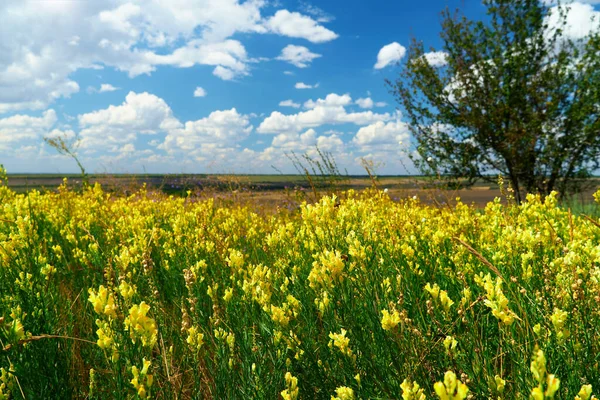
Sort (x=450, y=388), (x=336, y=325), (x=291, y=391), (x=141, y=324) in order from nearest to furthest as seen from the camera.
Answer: (x=450, y=388), (x=141, y=324), (x=291, y=391), (x=336, y=325)

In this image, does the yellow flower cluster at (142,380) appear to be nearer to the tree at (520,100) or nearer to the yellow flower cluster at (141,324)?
the yellow flower cluster at (141,324)

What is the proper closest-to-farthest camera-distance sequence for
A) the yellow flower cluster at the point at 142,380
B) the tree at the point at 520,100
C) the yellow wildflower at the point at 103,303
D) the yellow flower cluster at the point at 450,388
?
the yellow flower cluster at the point at 450,388 → the yellow flower cluster at the point at 142,380 → the yellow wildflower at the point at 103,303 → the tree at the point at 520,100

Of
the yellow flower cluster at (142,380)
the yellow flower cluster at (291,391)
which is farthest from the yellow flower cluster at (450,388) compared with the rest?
the yellow flower cluster at (142,380)

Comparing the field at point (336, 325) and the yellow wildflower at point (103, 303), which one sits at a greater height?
the yellow wildflower at point (103, 303)

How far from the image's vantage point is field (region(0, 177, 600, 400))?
5.00ft

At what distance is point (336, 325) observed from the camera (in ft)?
6.56

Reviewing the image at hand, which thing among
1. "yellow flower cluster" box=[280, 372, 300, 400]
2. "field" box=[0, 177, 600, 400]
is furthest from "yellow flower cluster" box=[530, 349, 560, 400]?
"yellow flower cluster" box=[280, 372, 300, 400]

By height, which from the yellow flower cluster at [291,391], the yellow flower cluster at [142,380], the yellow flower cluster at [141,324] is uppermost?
the yellow flower cluster at [141,324]

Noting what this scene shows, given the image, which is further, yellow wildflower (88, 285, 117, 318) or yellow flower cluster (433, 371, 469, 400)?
yellow wildflower (88, 285, 117, 318)

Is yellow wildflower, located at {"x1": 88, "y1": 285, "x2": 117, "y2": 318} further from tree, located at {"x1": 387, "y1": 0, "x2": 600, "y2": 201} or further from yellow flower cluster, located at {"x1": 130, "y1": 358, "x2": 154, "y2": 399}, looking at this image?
tree, located at {"x1": 387, "y1": 0, "x2": 600, "y2": 201}

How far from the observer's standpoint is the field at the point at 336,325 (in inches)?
60.0

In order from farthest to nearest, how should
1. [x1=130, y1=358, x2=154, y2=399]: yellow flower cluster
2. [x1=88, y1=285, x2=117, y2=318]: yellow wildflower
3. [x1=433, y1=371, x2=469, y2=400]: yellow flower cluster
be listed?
[x1=88, y1=285, x2=117, y2=318]: yellow wildflower → [x1=130, y1=358, x2=154, y2=399]: yellow flower cluster → [x1=433, y1=371, x2=469, y2=400]: yellow flower cluster

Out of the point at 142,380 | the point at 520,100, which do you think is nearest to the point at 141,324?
the point at 142,380

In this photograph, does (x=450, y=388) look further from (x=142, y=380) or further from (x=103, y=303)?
(x=103, y=303)
